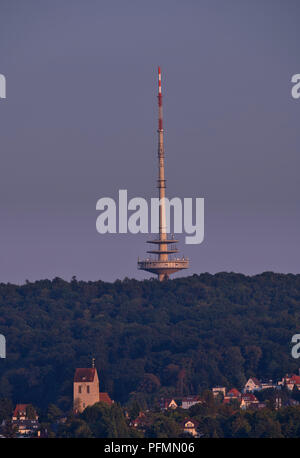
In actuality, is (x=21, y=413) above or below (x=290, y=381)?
below

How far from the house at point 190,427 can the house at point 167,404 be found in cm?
1494

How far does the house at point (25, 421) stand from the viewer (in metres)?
Answer: 133

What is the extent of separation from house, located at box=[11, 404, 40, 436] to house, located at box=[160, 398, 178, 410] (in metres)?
10.2

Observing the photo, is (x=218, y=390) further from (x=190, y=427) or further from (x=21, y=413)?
(x=190, y=427)

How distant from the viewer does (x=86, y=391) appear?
148 meters

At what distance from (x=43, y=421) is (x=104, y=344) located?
47.7 meters

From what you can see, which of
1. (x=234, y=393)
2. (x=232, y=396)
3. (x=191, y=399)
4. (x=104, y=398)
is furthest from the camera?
(x=234, y=393)

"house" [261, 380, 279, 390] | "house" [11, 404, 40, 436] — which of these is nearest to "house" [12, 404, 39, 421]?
"house" [11, 404, 40, 436]

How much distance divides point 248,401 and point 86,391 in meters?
12.1

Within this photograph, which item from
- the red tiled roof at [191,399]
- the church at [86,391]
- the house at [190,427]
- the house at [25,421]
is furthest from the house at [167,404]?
the house at [190,427]

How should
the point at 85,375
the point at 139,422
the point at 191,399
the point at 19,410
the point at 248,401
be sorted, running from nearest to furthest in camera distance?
the point at 139,422, the point at 19,410, the point at 85,375, the point at 248,401, the point at 191,399

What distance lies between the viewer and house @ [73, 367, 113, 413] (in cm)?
14450

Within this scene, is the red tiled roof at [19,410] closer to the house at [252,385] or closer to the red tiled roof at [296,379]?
the house at [252,385]

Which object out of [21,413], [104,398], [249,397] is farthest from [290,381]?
[21,413]
